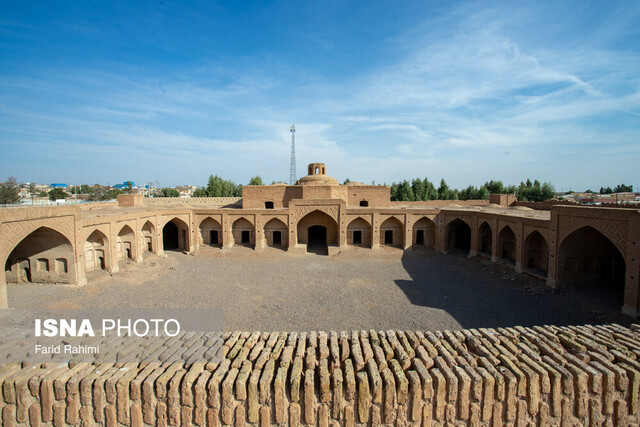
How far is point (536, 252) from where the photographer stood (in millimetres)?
15516

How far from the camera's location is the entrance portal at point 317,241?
2144 cm

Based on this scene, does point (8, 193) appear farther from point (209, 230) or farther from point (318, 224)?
point (318, 224)

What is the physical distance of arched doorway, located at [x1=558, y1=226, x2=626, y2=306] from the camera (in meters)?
13.1

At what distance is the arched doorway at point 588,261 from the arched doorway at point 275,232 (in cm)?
1513

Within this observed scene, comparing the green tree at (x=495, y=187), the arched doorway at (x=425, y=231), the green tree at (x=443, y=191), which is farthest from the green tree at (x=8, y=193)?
the green tree at (x=495, y=187)

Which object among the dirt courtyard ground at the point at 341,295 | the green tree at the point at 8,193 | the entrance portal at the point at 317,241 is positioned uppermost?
the green tree at the point at 8,193

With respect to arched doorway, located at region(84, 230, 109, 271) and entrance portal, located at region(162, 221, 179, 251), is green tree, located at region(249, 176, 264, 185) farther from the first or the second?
arched doorway, located at region(84, 230, 109, 271)

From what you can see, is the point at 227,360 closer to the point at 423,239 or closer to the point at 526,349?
the point at 526,349

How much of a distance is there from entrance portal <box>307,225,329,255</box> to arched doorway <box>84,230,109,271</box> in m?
11.8

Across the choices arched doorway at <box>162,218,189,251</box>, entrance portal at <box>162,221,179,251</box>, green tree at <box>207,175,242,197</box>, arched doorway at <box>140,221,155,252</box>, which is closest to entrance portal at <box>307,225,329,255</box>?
arched doorway at <box>162,218,189,251</box>

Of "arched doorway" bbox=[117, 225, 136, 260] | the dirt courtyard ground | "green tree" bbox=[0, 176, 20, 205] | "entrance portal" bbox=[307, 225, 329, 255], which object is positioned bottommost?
the dirt courtyard ground

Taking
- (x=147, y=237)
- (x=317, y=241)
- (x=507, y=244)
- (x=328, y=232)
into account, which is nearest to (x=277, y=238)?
(x=317, y=241)

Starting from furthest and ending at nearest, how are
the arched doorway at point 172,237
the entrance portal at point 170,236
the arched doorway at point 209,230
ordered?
the entrance portal at point 170,236, the arched doorway at point 209,230, the arched doorway at point 172,237

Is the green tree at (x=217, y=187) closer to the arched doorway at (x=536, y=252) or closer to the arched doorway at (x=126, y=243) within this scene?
the arched doorway at (x=126, y=243)
